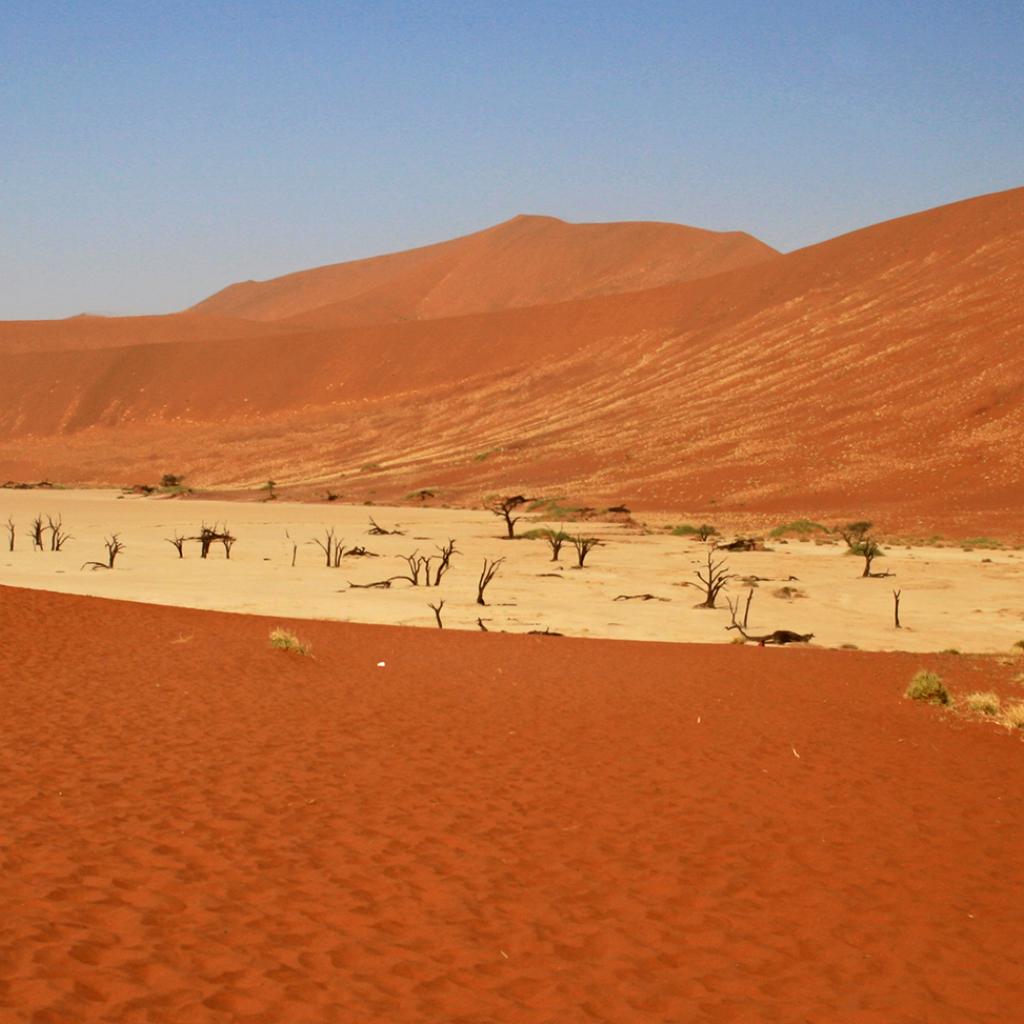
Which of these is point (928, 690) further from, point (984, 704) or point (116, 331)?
point (116, 331)

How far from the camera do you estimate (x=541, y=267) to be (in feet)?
525

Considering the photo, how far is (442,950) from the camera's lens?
6.23 meters

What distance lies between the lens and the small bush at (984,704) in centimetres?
1364

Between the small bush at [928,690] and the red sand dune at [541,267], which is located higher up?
the red sand dune at [541,267]

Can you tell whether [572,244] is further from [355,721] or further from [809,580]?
[355,721]

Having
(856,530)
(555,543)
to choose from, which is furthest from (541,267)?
(555,543)

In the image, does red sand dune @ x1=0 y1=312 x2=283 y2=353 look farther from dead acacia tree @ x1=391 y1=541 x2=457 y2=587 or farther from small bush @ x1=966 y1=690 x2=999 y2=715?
small bush @ x1=966 y1=690 x2=999 y2=715

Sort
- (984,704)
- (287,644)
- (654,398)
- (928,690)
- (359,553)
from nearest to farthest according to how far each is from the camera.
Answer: (984,704) → (928,690) → (287,644) → (359,553) → (654,398)

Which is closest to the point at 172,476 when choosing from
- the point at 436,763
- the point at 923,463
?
the point at 923,463

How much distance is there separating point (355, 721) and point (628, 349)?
2923 inches

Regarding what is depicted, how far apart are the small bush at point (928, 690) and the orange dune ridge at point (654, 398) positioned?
31372 mm

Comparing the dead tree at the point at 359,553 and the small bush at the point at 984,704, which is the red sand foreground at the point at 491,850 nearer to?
the small bush at the point at 984,704

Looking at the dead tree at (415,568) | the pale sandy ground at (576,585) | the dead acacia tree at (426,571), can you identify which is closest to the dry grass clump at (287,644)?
the pale sandy ground at (576,585)

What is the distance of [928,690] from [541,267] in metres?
150
